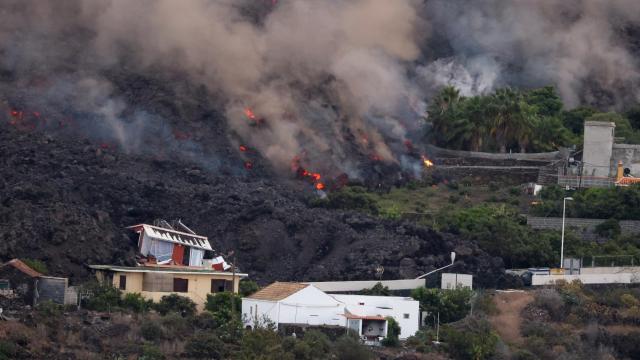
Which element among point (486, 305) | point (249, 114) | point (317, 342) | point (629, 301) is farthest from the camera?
point (249, 114)

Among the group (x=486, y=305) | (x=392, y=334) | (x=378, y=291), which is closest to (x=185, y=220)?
(x=378, y=291)

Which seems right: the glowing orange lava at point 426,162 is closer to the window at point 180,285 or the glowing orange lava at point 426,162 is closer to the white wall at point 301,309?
the window at point 180,285

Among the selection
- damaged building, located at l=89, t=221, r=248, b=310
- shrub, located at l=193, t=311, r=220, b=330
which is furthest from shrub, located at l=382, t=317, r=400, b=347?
shrub, located at l=193, t=311, r=220, b=330

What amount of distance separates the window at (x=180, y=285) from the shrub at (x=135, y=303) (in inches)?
103

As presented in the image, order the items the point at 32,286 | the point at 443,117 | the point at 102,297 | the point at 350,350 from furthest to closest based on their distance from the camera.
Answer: the point at 443,117 → the point at 102,297 → the point at 32,286 → the point at 350,350

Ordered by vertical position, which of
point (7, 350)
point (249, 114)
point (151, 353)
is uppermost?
point (249, 114)

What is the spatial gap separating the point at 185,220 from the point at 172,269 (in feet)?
28.8

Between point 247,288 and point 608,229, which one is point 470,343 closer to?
point 247,288

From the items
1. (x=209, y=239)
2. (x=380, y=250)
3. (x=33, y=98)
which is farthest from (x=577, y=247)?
(x=33, y=98)

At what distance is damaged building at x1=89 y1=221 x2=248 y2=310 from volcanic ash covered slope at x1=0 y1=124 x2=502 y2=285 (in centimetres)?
93

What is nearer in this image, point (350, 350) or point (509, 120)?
point (350, 350)

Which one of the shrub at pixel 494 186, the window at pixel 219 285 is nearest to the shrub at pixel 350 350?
the window at pixel 219 285

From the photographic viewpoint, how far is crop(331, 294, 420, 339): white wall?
309 feet

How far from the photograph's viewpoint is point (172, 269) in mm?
95875
